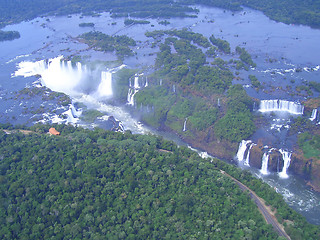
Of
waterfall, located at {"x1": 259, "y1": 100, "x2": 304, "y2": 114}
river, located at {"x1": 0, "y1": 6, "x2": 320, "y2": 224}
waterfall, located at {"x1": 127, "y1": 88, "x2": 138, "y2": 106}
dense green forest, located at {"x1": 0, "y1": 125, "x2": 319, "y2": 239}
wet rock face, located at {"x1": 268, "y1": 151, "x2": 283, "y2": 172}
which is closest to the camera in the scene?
dense green forest, located at {"x1": 0, "y1": 125, "x2": 319, "y2": 239}

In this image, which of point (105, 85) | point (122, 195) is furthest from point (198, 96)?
point (122, 195)

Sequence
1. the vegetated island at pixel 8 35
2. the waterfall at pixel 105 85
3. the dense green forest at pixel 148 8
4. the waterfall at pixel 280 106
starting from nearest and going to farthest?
the waterfall at pixel 280 106
the waterfall at pixel 105 85
the vegetated island at pixel 8 35
the dense green forest at pixel 148 8

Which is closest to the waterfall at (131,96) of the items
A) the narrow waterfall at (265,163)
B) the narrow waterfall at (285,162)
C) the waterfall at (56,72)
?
the waterfall at (56,72)

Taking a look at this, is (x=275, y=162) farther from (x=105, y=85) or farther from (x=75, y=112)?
(x=105, y=85)

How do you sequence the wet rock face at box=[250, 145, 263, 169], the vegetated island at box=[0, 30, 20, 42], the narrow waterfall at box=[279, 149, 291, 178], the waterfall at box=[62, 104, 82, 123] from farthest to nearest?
the vegetated island at box=[0, 30, 20, 42] → the waterfall at box=[62, 104, 82, 123] → the wet rock face at box=[250, 145, 263, 169] → the narrow waterfall at box=[279, 149, 291, 178]

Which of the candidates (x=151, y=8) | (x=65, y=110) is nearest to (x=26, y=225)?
(x=65, y=110)

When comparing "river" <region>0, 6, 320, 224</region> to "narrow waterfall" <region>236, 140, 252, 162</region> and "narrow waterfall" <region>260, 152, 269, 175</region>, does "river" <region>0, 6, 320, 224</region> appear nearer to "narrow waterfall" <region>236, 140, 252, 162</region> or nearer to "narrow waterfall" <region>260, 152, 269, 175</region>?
"narrow waterfall" <region>260, 152, 269, 175</region>

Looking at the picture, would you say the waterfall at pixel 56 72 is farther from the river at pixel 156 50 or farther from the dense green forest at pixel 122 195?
the dense green forest at pixel 122 195

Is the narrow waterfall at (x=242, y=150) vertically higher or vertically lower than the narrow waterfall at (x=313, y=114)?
lower

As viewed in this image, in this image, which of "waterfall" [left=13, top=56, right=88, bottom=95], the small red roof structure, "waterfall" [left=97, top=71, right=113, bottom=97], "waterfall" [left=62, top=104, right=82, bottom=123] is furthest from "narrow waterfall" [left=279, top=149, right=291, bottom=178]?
"waterfall" [left=13, top=56, right=88, bottom=95]
